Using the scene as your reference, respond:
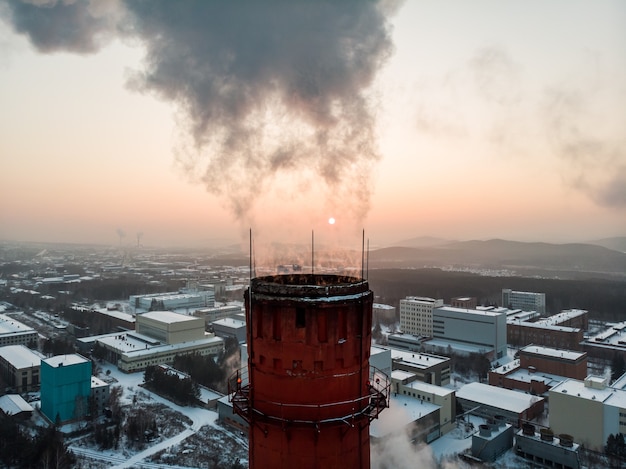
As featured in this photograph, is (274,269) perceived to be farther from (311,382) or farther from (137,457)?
(137,457)

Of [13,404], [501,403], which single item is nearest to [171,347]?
[13,404]

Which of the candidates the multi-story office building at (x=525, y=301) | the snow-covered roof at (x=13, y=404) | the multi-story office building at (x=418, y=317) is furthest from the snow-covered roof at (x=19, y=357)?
the multi-story office building at (x=525, y=301)

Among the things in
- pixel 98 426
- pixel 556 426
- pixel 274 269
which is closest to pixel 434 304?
pixel 556 426

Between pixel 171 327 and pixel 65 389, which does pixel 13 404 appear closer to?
pixel 65 389

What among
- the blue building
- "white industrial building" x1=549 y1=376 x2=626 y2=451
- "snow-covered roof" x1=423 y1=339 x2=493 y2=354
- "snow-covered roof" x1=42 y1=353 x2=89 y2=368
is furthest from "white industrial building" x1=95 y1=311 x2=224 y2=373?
"white industrial building" x1=549 y1=376 x2=626 y2=451

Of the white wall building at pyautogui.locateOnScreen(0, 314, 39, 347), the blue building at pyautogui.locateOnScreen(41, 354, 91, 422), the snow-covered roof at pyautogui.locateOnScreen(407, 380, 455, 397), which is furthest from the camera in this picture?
the white wall building at pyautogui.locateOnScreen(0, 314, 39, 347)

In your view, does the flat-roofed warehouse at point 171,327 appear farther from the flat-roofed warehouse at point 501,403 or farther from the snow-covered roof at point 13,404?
the flat-roofed warehouse at point 501,403

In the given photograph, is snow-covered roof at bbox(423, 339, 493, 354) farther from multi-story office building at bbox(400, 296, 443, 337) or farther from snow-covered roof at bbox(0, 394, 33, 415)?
snow-covered roof at bbox(0, 394, 33, 415)
